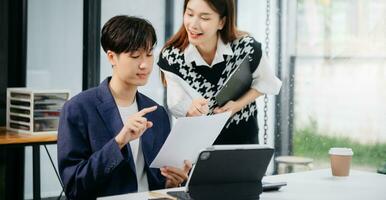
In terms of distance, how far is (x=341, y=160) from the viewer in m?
1.98

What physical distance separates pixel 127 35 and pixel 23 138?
1.24m

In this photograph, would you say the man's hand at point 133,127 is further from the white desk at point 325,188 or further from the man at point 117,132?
the white desk at point 325,188

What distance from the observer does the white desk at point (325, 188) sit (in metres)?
1.63

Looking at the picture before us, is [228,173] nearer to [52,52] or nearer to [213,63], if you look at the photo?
[213,63]

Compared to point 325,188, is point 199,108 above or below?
above

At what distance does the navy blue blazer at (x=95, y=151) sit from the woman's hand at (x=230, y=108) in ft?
1.56

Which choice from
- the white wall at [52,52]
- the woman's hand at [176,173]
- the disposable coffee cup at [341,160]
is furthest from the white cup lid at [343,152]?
the white wall at [52,52]

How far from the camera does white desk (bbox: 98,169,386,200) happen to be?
1.63 m

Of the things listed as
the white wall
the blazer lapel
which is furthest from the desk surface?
the blazer lapel

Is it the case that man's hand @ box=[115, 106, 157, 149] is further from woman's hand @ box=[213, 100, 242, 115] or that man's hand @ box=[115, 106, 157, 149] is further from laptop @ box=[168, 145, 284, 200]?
woman's hand @ box=[213, 100, 242, 115]

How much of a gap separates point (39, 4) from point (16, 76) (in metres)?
0.47

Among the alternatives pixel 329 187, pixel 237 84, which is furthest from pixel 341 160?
pixel 237 84

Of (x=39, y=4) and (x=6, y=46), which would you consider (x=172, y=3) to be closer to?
(x=39, y=4)

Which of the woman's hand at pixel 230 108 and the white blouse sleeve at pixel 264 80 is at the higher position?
the white blouse sleeve at pixel 264 80
